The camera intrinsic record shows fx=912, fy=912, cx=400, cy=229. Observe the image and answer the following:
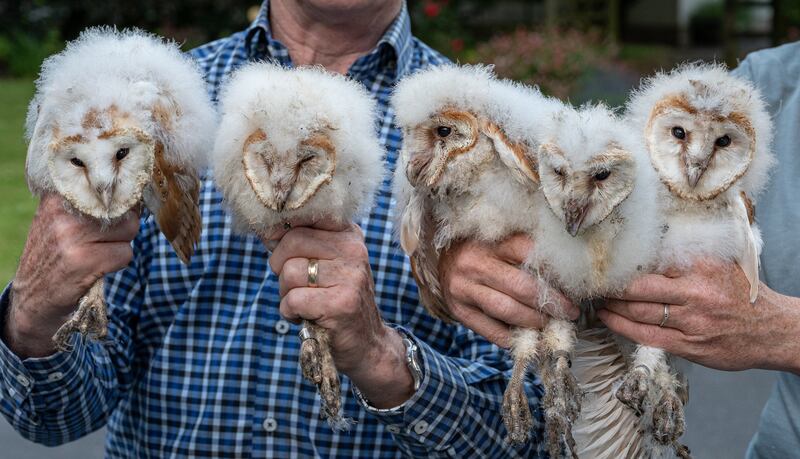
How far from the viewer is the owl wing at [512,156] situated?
7.04ft

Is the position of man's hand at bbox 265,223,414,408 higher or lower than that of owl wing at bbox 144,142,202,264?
lower

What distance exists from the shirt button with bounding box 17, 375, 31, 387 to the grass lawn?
499 centimetres

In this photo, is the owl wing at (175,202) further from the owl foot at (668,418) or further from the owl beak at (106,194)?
the owl foot at (668,418)

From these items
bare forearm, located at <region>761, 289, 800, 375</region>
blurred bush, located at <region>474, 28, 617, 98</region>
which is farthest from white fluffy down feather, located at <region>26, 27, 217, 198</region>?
blurred bush, located at <region>474, 28, 617, 98</region>

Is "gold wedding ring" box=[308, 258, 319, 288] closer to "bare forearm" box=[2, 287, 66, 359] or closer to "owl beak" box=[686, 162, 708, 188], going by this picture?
"bare forearm" box=[2, 287, 66, 359]

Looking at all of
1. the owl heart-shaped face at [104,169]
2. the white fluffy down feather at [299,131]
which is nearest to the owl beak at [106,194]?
the owl heart-shaped face at [104,169]

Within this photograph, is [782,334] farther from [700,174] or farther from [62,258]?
[62,258]

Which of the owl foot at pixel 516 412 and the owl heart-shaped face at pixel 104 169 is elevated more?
the owl heart-shaped face at pixel 104 169

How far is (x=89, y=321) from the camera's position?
7.02 ft

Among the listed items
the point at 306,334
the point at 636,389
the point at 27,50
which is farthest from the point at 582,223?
the point at 27,50

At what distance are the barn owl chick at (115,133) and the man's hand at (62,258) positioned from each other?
0.11ft

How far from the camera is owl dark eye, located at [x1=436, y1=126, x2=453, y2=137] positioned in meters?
2.18

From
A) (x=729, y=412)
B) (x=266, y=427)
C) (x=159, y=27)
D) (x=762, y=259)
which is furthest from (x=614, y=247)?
(x=159, y=27)

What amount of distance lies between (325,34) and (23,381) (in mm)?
1414
